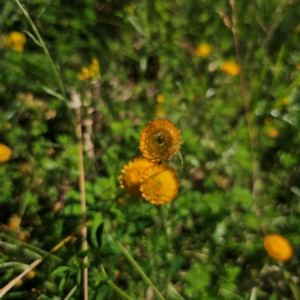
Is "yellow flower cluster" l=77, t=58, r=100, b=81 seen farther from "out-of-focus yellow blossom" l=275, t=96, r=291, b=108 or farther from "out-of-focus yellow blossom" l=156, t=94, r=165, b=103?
"out-of-focus yellow blossom" l=275, t=96, r=291, b=108

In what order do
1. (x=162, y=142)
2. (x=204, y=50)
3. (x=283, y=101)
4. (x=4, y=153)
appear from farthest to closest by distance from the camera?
(x=204, y=50)
(x=283, y=101)
(x=4, y=153)
(x=162, y=142)

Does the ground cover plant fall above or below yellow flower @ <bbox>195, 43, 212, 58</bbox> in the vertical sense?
below

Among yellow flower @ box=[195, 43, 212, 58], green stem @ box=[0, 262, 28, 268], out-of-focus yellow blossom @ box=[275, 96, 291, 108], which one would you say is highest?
yellow flower @ box=[195, 43, 212, 58]

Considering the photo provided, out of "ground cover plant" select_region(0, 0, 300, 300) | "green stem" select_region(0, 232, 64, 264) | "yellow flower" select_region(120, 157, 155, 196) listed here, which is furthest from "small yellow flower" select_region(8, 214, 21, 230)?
"yellow flower" select_region(120, 157, 155, 196)

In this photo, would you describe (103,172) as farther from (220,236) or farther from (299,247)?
(299,247)

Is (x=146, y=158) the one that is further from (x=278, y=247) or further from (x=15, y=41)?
(x=15, y=41)

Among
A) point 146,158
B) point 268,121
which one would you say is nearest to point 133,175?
point 146,158
